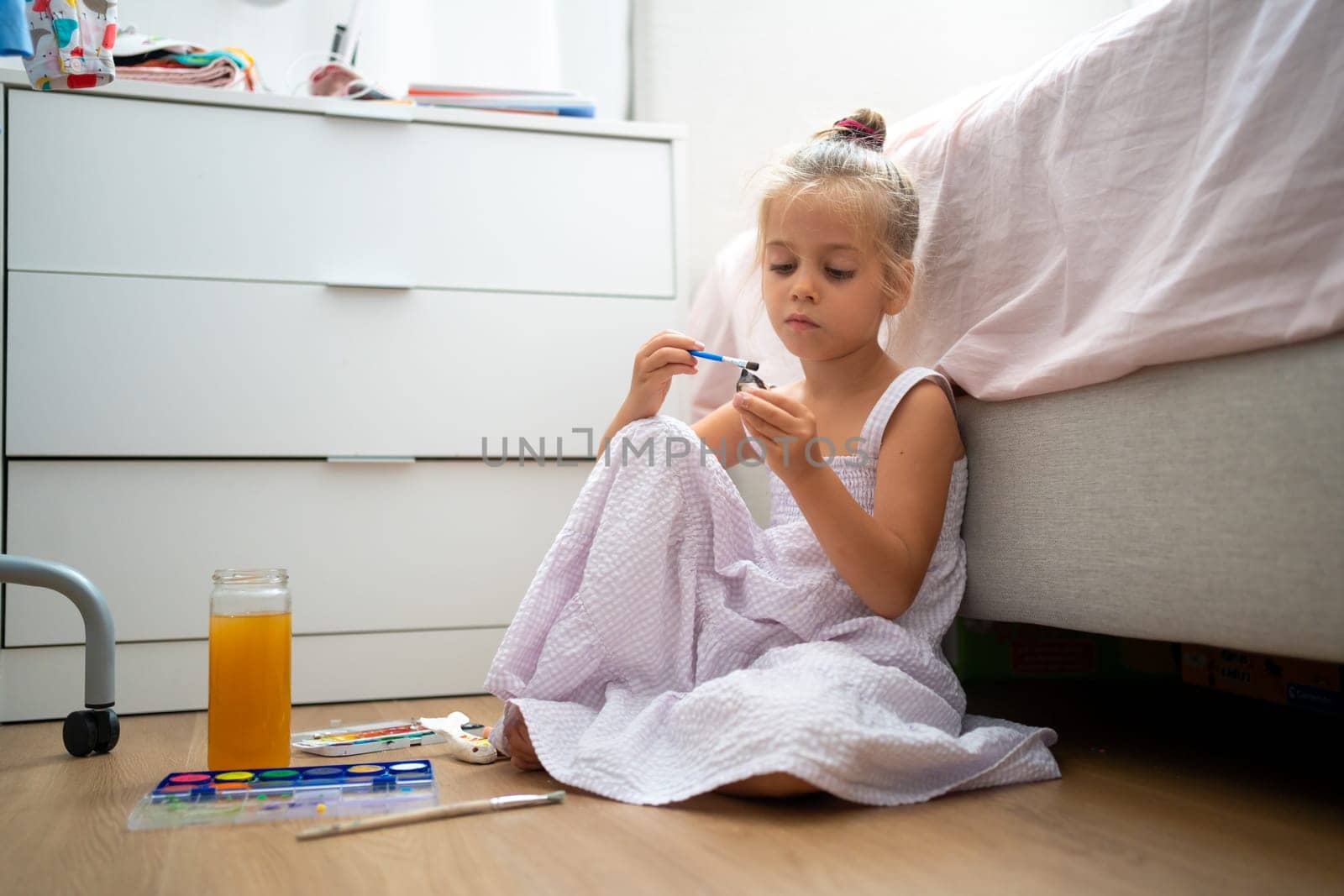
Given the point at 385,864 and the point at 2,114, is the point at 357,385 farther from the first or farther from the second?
the point at 385,864

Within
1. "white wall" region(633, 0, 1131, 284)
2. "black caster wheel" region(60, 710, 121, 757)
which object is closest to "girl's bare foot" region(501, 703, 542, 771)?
"black caster wheel" region(60, 710, 121, 757)

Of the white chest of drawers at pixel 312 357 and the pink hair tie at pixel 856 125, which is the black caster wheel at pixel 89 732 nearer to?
the white chest of drawers at pixel 312 357

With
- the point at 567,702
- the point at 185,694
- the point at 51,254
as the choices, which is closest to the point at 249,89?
the point at 51,254

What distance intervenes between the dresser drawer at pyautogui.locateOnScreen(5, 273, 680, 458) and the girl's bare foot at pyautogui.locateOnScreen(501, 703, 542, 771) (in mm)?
582

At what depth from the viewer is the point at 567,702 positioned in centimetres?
100

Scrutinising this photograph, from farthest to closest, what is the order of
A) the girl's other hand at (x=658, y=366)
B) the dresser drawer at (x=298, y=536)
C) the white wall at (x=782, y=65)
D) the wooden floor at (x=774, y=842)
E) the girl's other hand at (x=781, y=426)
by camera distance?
the white wall at (x=782, y=65) < the dresser drawer at (x=298, y=536) < the girl's other hand at (x=658, y=366) < the girl's other hand at (x=781, y=426) < the wooden floor at (x=774, y=842)

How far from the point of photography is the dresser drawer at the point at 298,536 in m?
1.33

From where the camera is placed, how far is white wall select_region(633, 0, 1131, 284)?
1987 mm

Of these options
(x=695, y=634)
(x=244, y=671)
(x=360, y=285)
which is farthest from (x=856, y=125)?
(x=244, y=671)

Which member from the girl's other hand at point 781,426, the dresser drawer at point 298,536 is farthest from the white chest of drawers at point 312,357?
the girl's other hand at point 781,426

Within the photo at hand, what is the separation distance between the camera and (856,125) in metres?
1.15

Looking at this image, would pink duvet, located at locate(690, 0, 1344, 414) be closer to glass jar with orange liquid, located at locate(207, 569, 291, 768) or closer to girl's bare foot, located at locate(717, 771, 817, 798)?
girl's bare foot, located at locate(717, 771, 817, 798)

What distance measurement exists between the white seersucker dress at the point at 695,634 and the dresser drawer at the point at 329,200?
560mm

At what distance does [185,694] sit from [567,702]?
0.64 m
